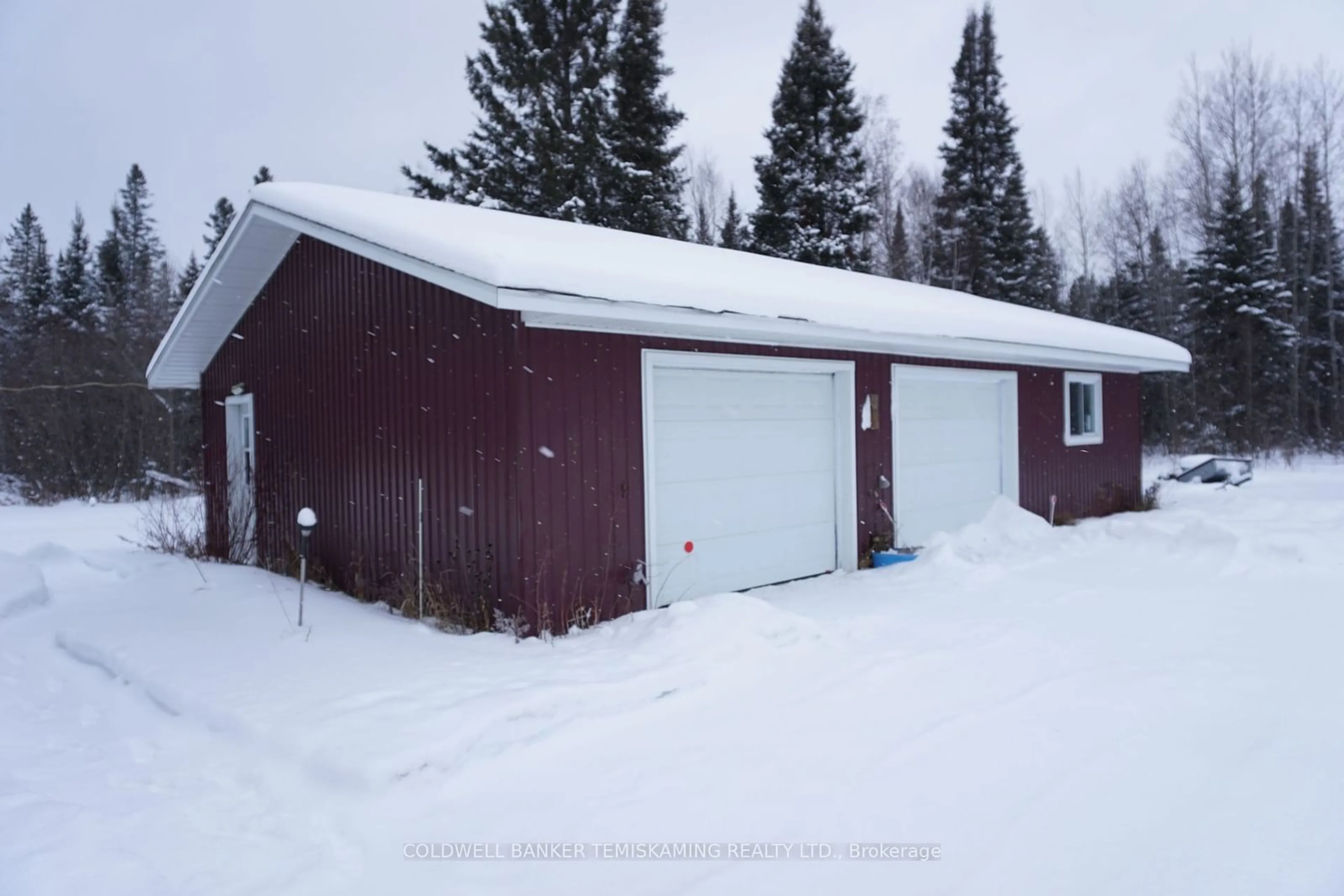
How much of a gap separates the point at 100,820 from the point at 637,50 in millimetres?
20963

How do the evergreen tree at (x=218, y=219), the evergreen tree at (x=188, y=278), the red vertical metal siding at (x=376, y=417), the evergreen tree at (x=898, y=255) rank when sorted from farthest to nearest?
the evergreen tree at (x=218, y=219), the evergreen tree at (x=898, y=255), the evergreen tree at (x=188, y=278), the red vertical metal siding at (x=376, y=417)

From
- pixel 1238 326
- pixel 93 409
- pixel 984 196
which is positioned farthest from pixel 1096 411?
pixel 93 409

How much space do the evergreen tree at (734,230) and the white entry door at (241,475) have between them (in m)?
16.0

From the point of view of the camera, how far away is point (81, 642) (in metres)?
5.59

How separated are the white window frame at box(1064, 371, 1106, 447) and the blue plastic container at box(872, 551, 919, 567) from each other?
15.3ft

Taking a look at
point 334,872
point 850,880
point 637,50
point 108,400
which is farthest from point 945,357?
point 108,400

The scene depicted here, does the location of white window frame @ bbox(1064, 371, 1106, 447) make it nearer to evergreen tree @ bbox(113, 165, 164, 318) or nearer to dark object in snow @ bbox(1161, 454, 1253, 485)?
dark object in snow @ bbox(1161, 454, 1253, 485)

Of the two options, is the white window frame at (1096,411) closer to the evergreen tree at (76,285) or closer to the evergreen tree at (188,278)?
the evergreen tree at (188,278)

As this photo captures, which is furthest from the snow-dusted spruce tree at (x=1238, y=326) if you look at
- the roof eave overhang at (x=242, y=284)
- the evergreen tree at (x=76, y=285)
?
the evergreen tree at (x=76, y=285)

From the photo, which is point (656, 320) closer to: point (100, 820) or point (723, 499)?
point (723, 499)

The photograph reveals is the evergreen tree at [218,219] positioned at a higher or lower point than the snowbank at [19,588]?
higher

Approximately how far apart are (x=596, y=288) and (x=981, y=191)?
2409 cm

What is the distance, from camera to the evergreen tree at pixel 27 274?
27.2 meters

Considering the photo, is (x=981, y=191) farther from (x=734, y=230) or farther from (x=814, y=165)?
(x=734, y=230)
